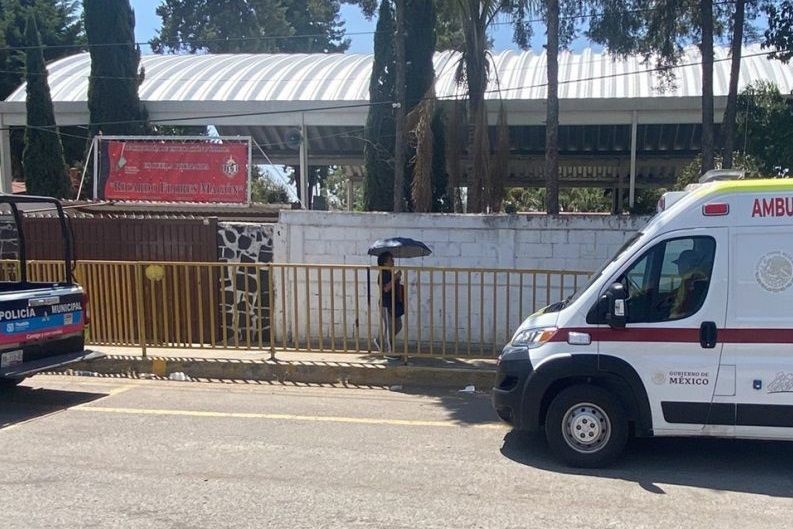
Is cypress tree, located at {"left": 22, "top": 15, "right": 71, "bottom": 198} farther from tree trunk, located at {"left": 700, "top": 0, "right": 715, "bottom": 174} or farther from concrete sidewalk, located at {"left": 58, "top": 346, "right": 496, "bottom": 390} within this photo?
tree trunk, located at {"left": 700, "top": 0, "right": 715, "bottom": 174}

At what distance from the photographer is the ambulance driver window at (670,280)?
17.5ft

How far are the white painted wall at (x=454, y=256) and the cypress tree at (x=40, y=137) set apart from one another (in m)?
11.3

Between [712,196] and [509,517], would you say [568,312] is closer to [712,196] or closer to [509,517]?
[712,196]

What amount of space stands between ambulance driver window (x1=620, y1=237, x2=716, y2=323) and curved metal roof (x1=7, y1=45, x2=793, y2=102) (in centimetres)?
1037

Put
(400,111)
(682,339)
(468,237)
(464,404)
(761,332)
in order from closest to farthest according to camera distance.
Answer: (761,332), (682,339), (464,404), (468,237), (400,111)

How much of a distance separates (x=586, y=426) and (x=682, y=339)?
101 centimetres

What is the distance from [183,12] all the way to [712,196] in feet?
163

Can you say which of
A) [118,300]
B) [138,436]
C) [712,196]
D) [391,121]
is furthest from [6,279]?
[712,196]

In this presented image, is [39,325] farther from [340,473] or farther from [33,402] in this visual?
[340,473]

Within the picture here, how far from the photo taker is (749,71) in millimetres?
17359

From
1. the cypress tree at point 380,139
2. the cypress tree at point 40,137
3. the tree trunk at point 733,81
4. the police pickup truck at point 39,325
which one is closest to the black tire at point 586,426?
the police pickup truck at point 39,325

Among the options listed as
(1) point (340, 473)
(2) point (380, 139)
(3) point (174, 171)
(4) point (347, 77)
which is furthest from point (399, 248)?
(4) point (347, 77)

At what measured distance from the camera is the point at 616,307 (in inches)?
211

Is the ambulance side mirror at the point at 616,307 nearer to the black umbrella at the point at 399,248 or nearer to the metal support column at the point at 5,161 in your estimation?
the black umbrella at the point at 399,248
